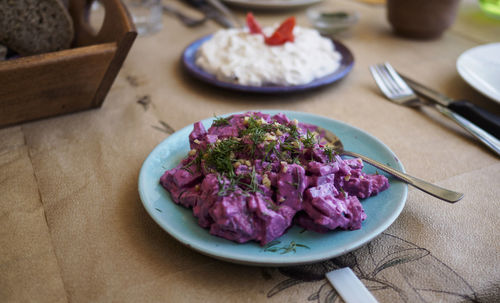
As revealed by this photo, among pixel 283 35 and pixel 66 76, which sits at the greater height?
pixel 283 35

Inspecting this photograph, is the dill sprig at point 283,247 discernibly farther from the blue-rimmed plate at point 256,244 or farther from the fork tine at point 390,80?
the fork tine at point 390,80

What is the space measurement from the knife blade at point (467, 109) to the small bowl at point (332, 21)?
716 mm

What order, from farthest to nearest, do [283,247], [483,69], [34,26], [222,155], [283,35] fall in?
[283,35] < [483,69] < [34,26] < [222,155] < [283,247]

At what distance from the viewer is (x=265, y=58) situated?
161cm

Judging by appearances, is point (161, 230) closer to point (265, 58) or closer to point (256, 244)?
point (256, 244)

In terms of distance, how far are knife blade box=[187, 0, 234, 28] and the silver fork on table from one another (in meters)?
0.95

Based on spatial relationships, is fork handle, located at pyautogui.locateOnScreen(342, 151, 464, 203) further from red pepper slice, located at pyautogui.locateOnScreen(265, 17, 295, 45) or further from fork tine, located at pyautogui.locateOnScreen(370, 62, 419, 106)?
red pepper slice, located at pyautogui.locateOnScreen(265, 17, 295, 45)

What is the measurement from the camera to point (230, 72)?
4.98 ft

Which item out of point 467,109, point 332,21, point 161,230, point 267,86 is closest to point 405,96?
point 467,109

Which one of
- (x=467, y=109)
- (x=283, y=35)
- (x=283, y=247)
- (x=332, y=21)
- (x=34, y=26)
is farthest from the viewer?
(x=332, y=21)

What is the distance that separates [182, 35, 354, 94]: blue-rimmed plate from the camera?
1.49 metres

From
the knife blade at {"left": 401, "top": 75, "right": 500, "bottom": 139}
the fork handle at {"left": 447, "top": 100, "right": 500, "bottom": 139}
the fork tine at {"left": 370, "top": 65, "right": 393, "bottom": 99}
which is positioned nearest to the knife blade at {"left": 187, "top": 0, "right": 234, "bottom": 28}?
the fork tine at {"left": 370, "top": 65, "right": 393, "bottom": 99}

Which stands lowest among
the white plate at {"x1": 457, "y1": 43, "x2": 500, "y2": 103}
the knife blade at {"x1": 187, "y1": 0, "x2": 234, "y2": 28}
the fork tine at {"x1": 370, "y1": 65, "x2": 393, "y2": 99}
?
the knife blade at {"x1": 187, "y1": 0, "x2": 234, "y2": 28}

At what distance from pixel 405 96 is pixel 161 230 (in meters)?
1.15
